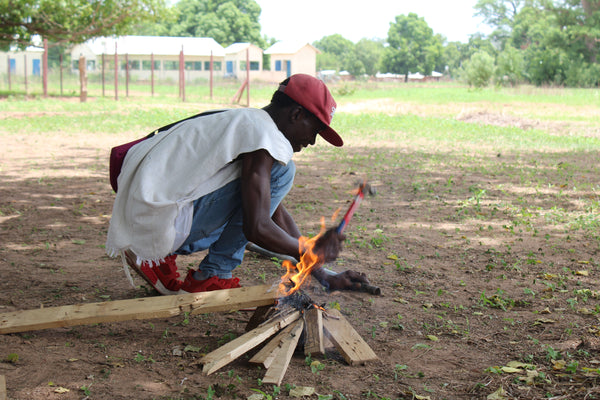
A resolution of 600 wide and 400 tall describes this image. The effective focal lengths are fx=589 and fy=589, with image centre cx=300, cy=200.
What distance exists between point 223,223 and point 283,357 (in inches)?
34.8

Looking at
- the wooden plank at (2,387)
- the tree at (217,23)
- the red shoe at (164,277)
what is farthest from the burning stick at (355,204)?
the tree at (217,23)

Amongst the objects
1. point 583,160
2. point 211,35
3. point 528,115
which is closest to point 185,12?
point 211,35

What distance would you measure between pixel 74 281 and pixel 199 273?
3.24 feet

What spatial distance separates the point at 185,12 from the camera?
232ft

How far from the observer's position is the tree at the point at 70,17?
20.7m

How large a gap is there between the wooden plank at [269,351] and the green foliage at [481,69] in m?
38.1

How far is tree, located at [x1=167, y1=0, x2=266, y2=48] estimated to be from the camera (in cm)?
6775

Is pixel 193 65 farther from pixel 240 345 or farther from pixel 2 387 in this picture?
pixel 2 387

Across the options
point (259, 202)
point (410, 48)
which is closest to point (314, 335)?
point (259, 202)

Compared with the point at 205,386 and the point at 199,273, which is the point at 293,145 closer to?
the point at 199,273

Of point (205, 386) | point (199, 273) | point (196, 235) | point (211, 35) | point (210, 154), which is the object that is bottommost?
point (205, 386)

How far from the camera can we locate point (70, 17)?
21.8m

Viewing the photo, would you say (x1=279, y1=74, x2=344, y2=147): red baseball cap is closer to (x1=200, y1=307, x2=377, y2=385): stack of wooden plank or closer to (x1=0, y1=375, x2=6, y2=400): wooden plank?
(x1=200, y1=307, x2=377, y2=385): stack of wooden plank

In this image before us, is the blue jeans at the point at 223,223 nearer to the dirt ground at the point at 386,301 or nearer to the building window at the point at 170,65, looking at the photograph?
the dirt ground at the point at 386,301
